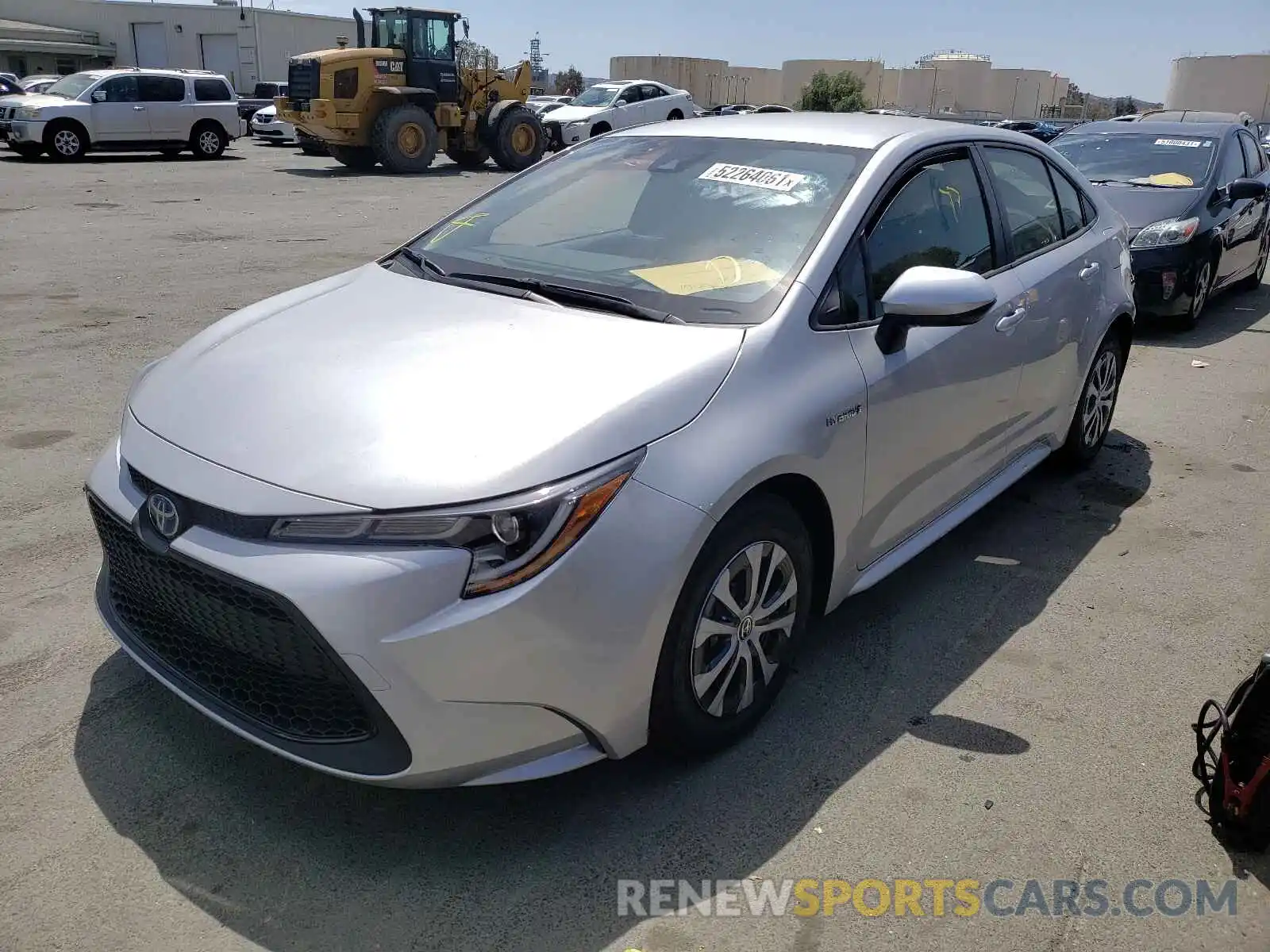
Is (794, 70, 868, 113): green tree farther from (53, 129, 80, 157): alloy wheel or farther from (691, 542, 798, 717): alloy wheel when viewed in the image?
(691, 542, 798, 717): alloy wheel

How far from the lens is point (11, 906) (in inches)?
92.6

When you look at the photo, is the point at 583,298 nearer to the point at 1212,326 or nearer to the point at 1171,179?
the point at 1171,179

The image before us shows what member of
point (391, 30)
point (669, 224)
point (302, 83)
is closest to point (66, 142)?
point (302, 83)

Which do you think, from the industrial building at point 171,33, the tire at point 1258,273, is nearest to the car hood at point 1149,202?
the tire at point 1258,273

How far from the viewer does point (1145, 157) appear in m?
9.01

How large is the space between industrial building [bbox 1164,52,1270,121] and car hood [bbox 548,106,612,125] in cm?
7401

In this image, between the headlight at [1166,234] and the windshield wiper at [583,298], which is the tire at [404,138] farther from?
the windshield wiper at [583,298]

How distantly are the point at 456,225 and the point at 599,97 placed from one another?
2513 centimetres

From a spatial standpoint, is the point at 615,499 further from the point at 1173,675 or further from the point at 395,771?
the point at 1173,675

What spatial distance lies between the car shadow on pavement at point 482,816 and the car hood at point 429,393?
88 centimetres

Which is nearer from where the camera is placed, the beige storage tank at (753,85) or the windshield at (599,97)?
the windshield at (599,97)

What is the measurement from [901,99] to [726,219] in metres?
100

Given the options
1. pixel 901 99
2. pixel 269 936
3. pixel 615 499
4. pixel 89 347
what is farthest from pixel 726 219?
pixel 901 99

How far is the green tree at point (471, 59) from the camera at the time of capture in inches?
867
